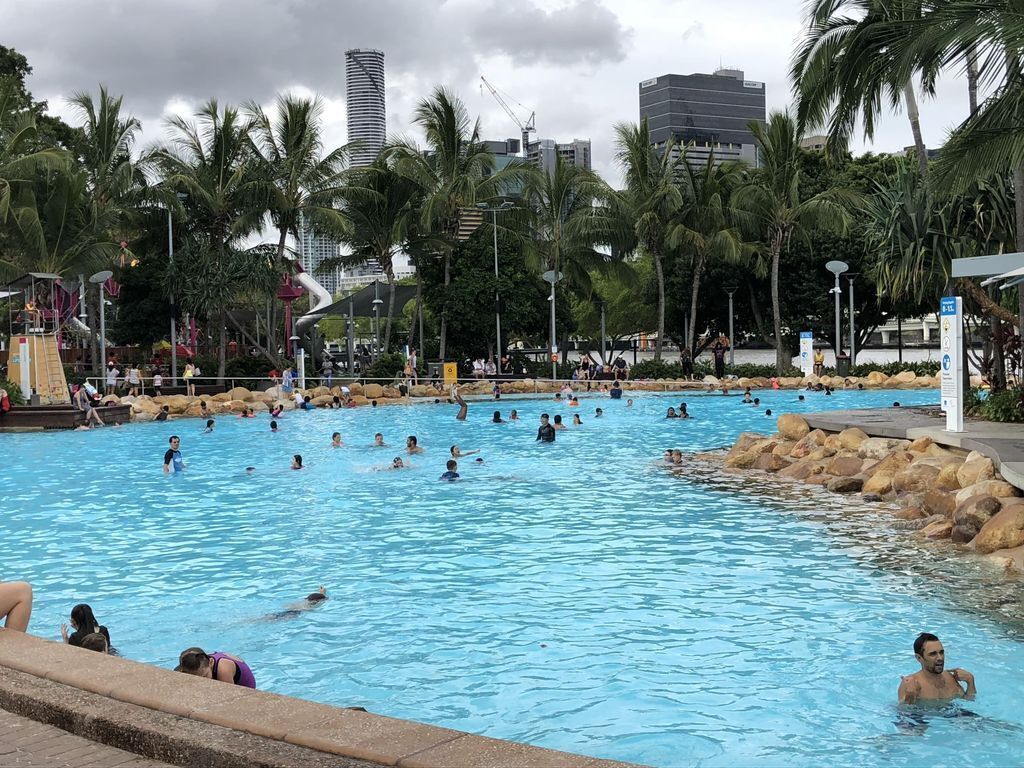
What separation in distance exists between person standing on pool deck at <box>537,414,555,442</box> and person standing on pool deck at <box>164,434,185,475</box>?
793 centimetres

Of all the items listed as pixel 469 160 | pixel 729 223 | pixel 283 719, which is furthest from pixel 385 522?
pixel 729 223

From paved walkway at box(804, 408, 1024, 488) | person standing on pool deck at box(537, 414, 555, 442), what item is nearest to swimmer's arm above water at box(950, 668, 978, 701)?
paved walkway at box(804, 408, 1024, 488)

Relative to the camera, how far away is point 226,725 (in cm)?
435

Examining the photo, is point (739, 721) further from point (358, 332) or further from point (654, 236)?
point (358, 332)

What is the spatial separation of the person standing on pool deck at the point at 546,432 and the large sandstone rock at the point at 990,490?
11593 mm

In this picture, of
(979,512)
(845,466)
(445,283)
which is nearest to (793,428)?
(845,466)

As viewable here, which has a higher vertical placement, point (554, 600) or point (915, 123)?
point (915, 123)

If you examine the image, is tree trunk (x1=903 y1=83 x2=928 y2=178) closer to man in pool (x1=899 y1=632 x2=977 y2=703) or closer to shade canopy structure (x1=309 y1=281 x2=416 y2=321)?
man in pool (x1=899 y1=632 x2=977 y2=703)

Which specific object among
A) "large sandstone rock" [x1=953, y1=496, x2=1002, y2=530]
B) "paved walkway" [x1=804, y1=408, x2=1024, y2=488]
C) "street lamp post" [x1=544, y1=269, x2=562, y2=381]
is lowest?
"large sandstone rock" [x1=953, y1=496, x2=1002, y2=530]

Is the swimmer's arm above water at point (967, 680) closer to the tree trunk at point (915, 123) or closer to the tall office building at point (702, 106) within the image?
the tree trunk at point (915, 123)

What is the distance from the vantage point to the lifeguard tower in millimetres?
27359

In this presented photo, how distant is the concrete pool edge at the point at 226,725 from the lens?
13.1ft

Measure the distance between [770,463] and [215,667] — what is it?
13578 millimetres

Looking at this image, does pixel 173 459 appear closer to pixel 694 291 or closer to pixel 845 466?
pixel 845 466
